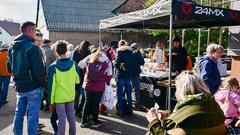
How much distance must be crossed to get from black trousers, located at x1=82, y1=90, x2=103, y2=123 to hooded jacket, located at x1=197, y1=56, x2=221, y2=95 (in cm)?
206

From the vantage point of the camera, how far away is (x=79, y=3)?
115 feet

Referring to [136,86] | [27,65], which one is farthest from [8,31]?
[27,65]

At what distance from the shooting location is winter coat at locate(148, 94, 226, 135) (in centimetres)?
288

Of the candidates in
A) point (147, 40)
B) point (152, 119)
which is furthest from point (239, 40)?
point (147, 40)

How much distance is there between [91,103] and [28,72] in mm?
2002

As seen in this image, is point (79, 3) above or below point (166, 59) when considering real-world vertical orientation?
above

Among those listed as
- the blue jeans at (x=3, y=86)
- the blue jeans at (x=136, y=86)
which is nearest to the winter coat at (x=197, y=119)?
the blue jeans at (x=136, y=86)

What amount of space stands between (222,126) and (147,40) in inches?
1111

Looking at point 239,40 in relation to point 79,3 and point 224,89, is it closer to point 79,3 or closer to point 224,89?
point 224,89

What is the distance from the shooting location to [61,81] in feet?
17.5

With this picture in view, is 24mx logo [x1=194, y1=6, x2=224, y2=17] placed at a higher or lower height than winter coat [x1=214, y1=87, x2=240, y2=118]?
higher

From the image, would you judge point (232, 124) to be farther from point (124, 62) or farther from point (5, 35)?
point (5, 35)

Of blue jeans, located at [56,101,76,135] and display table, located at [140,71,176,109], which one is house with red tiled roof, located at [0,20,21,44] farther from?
blue jeans, located at [56,101,76,135]

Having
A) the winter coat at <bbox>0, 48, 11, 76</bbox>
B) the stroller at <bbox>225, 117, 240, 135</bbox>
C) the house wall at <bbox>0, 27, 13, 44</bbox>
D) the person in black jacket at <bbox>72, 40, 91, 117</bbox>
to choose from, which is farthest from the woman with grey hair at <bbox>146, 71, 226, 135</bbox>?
the house wall at <bbox>0, 27, 13, 44</bbox>
